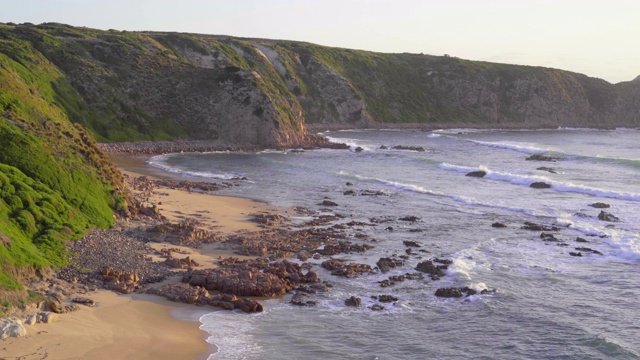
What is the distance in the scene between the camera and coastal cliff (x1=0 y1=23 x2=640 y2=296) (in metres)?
25.1

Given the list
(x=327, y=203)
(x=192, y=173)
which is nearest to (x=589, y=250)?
(x=327, y=203)

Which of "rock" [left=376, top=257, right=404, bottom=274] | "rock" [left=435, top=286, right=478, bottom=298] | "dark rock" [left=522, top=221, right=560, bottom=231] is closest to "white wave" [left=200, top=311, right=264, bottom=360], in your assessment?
"rock" [left=435, top=286, right=478, bottom=298]

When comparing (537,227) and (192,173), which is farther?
(192,173)

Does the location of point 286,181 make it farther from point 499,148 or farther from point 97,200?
point 499,148

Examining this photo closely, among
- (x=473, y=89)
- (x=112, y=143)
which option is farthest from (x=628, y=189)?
(x=473, y=89)

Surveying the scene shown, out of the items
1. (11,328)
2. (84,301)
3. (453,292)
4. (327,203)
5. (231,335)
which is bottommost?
(231,335)

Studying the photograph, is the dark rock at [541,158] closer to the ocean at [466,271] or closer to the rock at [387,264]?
the ocean at [466,271]

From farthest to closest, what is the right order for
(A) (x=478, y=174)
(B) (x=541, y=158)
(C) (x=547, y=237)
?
(B) (x=541, y=158)
(A) (x=478, y=174)
(C) (x=547, y=237)

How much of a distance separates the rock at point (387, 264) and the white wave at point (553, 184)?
27301 millimetres

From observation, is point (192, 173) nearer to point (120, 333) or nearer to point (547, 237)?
point (547, 237)

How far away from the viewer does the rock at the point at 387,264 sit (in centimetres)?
2555

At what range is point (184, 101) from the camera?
273ft

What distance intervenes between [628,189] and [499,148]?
4233 centimetres

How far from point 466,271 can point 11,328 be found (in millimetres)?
16410
